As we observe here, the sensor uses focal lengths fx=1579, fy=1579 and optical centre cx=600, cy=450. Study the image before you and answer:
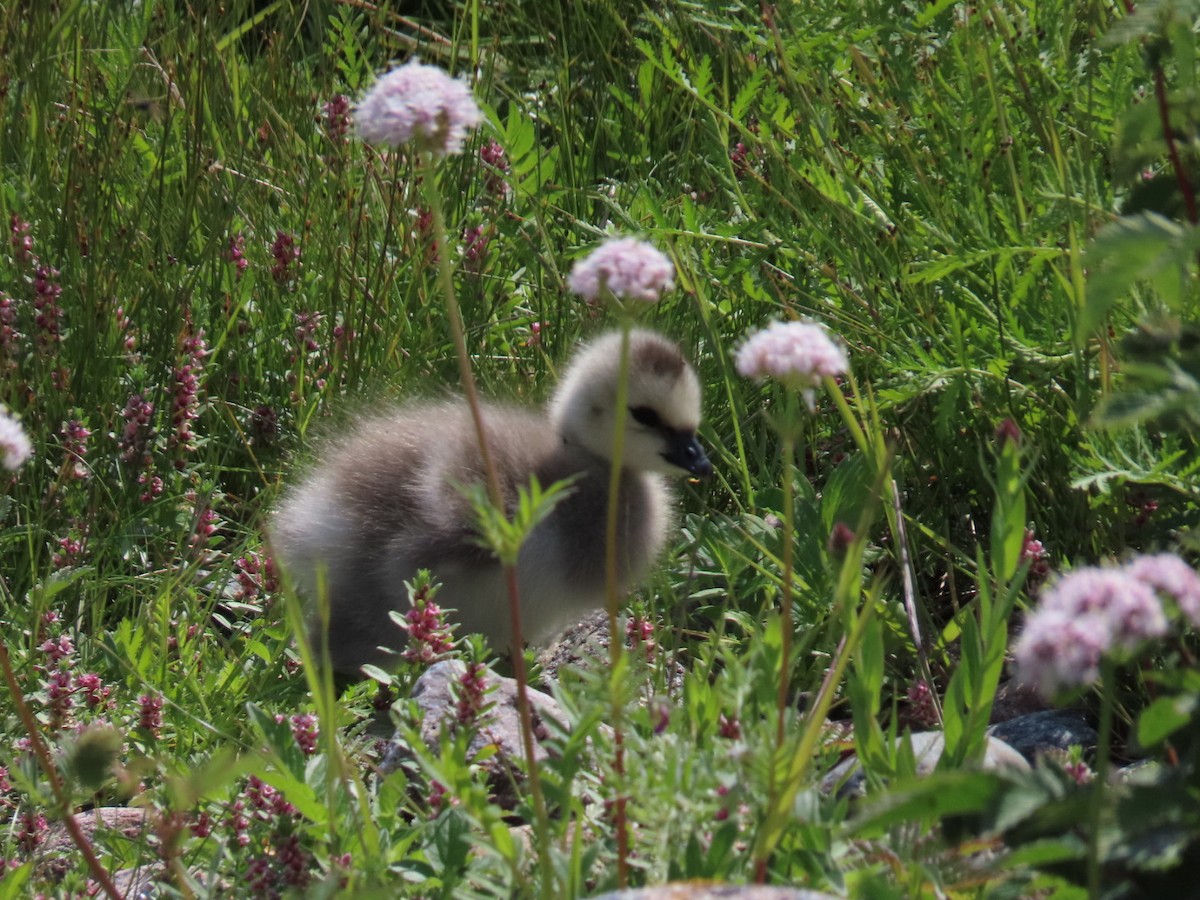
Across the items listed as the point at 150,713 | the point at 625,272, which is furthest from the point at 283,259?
the point at 625,272

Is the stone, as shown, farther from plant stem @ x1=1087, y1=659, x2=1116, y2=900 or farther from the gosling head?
the gosling head

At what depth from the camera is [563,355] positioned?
382 cm

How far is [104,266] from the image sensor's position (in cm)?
371

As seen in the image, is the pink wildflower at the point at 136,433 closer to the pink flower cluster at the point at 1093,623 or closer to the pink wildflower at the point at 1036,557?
the pink wildflower at the point at 1036,557

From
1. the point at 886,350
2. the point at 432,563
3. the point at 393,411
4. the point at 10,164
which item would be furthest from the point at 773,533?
the point at 10,164

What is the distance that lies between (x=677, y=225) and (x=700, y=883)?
2197 mm

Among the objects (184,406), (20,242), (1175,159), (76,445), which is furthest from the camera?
(20,242)

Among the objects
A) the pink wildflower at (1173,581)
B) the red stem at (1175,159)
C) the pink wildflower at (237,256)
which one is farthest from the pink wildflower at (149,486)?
the pink wildflower at (1173,581)

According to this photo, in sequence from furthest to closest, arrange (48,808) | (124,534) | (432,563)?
(124,534) < (432,563) < (48,808)

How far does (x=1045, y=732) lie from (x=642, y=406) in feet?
3.31

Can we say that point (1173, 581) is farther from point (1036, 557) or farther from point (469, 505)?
point (469, 505)

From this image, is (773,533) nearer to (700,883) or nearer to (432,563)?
(432,563)

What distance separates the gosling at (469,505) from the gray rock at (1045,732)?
795 mm

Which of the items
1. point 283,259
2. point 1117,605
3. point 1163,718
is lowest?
point 1163,718
